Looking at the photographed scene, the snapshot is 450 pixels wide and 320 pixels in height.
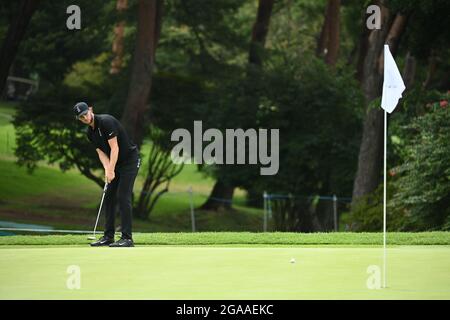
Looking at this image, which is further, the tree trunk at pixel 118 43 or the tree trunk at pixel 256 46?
the tree trunk at pixel 118 43

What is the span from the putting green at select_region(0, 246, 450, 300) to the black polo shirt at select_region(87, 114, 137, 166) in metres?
1.41

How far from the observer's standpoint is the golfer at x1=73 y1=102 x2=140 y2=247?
546 inches

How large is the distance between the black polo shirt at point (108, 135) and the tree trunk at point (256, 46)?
23.5 meters

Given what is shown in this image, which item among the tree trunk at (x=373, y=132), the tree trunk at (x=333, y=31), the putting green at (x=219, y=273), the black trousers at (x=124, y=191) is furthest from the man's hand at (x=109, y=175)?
the tree trunk at (x=333, y=31)

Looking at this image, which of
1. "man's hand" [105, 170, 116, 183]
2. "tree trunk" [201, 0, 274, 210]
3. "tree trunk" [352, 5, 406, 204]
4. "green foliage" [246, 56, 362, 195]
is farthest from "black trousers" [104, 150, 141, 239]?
"tree trunk" [201, 0, 274, 210]

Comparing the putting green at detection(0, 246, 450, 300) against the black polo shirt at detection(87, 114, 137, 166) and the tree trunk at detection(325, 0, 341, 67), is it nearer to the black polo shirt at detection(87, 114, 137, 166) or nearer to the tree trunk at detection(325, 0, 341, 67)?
the black polo shirt at detection(87, 114, 137, 166)

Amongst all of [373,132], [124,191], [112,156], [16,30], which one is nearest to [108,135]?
[112,156]

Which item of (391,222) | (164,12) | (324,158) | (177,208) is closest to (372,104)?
(391,222)

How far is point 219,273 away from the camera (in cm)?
1055

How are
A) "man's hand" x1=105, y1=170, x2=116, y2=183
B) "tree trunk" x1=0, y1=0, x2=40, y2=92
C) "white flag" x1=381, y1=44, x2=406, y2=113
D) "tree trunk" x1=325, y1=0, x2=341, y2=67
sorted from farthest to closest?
"tree trunk" x1=325, y1=0, x2=341, y2=67 → "tree trunk" x1=0, y1=0, x2=40, y2=92 → "man's hand" x1=105, y1=170, x2=116, y2=183 → "white flag" x1=381, y1=44, x2=406, y2=113

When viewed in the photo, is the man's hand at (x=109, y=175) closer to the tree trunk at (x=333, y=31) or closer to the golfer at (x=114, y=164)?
the golfer at (x=114, y=164)

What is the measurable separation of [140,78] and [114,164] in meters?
22.3

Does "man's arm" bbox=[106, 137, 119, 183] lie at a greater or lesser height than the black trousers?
greater

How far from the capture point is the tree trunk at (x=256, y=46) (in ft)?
131
